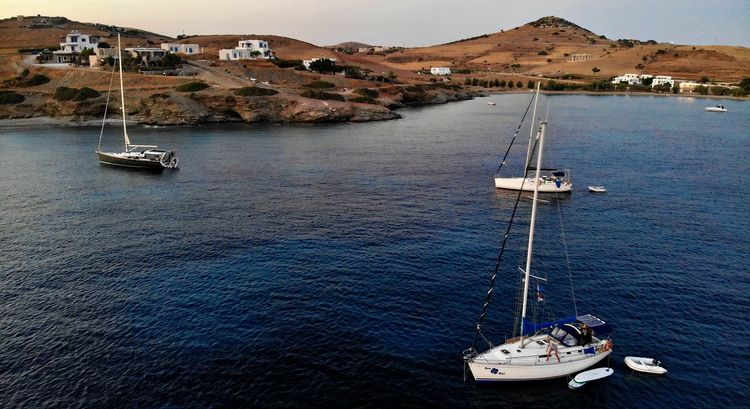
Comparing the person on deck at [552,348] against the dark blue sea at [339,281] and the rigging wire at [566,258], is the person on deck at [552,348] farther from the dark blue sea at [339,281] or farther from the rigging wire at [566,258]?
the rigging wire at [566,258]

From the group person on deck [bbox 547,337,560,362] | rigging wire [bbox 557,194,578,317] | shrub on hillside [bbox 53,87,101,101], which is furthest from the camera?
shrub on hillside [bbox 53,87,101,101]

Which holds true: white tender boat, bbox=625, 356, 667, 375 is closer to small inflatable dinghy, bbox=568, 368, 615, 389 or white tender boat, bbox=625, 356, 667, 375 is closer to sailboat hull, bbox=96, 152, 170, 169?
small inflatable dinghy, bbox=568, 368, 615, 389

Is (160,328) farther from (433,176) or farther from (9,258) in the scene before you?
(433,176)

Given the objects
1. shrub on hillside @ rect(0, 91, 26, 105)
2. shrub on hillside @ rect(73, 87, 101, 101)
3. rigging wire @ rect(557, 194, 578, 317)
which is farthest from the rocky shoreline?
rigging wire @ rect(557, 194, 578, 317)

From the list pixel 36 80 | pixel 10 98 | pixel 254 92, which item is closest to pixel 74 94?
pixel 10 98

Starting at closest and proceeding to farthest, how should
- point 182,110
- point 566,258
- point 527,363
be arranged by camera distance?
point 527,363
point 566,258
point 182,110

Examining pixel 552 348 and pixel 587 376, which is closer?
pixel 587 376

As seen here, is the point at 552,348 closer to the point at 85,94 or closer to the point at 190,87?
the point at 190,87
